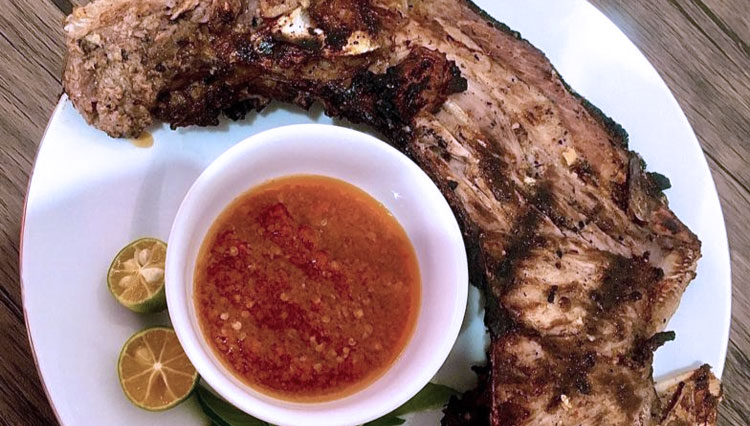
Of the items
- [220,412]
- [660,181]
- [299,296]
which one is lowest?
[220,412]

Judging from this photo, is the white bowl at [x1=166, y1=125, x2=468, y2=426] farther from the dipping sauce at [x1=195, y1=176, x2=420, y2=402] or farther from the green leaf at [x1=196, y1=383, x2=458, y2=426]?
the green leaf at [x1=196, y1=383, x2=458, y2=426]

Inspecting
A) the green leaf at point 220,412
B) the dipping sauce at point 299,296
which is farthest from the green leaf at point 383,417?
the dipping sauce at point 299,296

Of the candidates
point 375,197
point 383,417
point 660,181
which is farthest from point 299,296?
point 660,181

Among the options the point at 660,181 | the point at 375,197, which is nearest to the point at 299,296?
the point at 375,197

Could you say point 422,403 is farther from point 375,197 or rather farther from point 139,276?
point 139,276

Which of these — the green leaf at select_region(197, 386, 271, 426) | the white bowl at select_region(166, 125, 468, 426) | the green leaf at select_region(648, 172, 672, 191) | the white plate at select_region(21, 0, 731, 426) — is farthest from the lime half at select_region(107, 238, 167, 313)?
the green leaf at select_region(648, 172, 672, 191)

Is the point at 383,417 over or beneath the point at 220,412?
over

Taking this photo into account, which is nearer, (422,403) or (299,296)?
(299,296)

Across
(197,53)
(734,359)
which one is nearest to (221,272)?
(197,53)
